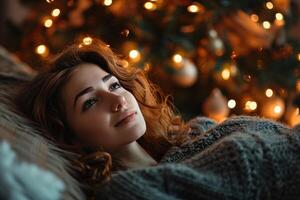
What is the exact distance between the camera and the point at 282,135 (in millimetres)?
835

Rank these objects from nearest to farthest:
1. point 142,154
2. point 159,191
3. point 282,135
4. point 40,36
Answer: point 159,191
point 282,135
point 142,154
point 40,36

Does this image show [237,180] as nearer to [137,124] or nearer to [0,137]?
[137,124]

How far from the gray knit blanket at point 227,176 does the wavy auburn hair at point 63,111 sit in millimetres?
113

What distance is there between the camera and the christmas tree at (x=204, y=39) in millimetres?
1571

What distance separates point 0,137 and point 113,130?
8.7 inches

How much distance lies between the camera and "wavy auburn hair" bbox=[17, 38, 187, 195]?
900 millimetres

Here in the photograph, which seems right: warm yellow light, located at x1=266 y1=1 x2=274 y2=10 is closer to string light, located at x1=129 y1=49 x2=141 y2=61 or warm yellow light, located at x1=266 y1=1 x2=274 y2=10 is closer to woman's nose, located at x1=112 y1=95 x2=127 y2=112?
string light, located at x1=129 y1=49 x2=141 y2=61

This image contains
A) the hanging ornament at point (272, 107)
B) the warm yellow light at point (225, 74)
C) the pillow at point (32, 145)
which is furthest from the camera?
the warm yellow light at point (225, 74)

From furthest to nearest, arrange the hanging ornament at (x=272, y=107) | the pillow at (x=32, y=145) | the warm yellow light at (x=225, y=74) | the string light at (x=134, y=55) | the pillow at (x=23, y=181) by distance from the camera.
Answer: the warm yellow light at (x=225, y=74) → the hanging ornament at (x=272, y=107) → the string light at (x=134, y=55) → the pillow at (x=32, y=145) → the pillow at (x=23, y=181)

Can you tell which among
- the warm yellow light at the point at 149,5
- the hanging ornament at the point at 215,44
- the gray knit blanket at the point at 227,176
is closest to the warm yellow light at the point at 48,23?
the warm yellow light at the point at 149,5

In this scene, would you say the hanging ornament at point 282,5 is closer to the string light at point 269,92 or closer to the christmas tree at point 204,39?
the christmas tree at point 204,39

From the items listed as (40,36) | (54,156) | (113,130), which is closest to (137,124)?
(113,130)

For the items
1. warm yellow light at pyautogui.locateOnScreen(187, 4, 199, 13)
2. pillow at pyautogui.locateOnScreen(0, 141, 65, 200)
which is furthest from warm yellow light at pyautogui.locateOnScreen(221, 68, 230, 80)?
pillow at pyautogui.locateOnScreen(0, 141, 65, 200)

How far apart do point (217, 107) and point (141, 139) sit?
72 centimetres
